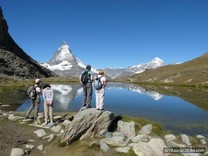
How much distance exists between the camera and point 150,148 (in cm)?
1825

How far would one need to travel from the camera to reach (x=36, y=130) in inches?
920

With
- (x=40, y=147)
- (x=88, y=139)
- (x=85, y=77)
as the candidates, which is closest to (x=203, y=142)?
(x=88, y=139)

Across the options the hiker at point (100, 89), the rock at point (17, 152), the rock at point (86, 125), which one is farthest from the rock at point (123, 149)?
the rock at point (17, 152)

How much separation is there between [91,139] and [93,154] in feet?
8.66

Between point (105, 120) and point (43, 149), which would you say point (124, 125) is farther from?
point (43, 149)

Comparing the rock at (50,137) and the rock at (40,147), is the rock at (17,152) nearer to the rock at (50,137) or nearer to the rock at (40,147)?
the rock at (40,147)

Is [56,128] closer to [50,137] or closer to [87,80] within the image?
[50,137]

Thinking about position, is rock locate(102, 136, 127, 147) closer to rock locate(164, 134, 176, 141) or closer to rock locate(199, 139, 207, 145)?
rock locate(164, 134, 176, 141)

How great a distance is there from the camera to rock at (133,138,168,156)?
1792 cm

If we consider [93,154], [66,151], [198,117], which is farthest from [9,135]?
[198,117]

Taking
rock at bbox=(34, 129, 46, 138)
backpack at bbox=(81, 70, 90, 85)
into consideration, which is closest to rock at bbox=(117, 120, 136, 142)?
backpack at bbox=(81, 70, 90, 85)

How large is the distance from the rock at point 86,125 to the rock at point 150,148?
4127mm

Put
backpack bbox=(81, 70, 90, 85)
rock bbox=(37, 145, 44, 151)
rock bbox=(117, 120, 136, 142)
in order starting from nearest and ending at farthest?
rock bbox=(37, 145, 44, 151)
rock bbox=(117, 120, 136, 142)
backpack bbox=(81, 70, 90, 85)

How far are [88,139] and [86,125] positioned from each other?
1064mm
